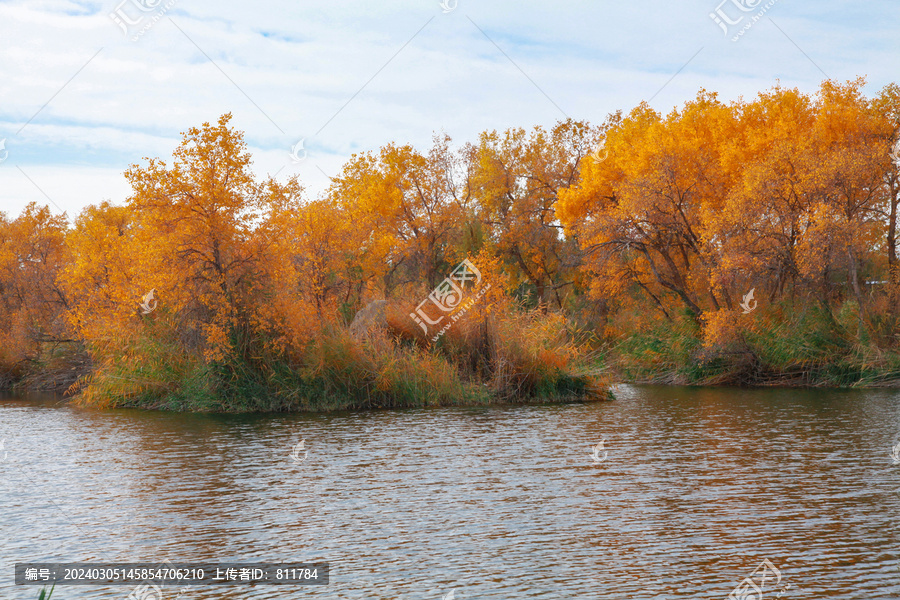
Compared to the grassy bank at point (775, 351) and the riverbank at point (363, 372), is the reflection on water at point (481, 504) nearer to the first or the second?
the riverbank at point (363, 372)

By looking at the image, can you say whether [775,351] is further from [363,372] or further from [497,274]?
[363,372]

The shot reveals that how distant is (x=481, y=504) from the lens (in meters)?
11.7

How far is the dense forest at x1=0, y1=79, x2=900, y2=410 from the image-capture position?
82.6 feet

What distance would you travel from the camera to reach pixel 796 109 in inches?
1479

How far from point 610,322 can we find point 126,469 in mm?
35559

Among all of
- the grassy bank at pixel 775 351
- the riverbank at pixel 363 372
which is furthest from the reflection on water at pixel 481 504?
the grassy bank at pixel 775 351

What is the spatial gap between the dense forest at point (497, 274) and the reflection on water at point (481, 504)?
487cm

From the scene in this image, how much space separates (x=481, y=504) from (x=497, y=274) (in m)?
26.7

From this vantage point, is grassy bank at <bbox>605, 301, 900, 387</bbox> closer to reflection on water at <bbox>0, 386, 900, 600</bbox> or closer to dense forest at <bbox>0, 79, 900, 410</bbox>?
dense forest at <bbox>0, 79, 900, 410</bbox>

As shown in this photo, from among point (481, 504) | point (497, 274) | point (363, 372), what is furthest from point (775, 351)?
point (481, 504)

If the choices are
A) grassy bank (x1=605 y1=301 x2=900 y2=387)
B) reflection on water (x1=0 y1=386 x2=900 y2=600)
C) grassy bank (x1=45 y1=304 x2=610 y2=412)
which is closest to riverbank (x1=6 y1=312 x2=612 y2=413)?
grassy bank (x1=45 y1=304 x2=610 y2=412)

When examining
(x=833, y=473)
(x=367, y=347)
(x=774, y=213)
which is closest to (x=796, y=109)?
(x=774, y=213)

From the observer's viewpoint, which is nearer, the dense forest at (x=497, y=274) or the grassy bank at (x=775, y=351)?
the dense forest at (x=497, y=274)

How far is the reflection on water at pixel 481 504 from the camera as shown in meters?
8.38
